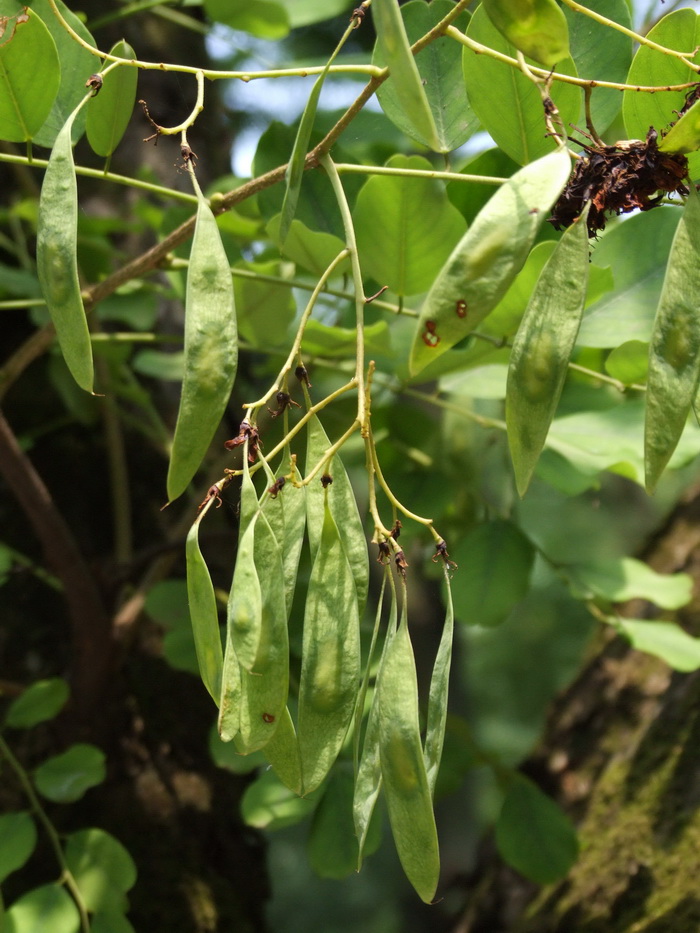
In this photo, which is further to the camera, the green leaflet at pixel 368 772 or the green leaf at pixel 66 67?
Result: the green leaf at pixel 66 67

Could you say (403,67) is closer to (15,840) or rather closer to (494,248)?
(494,248)

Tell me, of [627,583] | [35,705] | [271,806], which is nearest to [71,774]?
[35,705]

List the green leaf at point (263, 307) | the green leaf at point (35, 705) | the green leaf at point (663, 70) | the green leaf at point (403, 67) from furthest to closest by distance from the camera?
the green leaf at point (35, 705) < the green leaf at point (263, 307) < the green leaf at point (663, 70) < the green leaf at point (403, 67)

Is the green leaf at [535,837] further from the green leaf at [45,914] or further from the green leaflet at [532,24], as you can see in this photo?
the green leaflet at [532,24]

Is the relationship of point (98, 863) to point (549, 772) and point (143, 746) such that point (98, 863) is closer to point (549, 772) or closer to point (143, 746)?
point (143, 746)

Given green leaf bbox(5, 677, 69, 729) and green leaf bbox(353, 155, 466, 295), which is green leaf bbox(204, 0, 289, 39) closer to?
green leaf bbox(353, 155, 466, 295)

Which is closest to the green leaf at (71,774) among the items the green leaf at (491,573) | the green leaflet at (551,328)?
the green leaf at (491,573)
